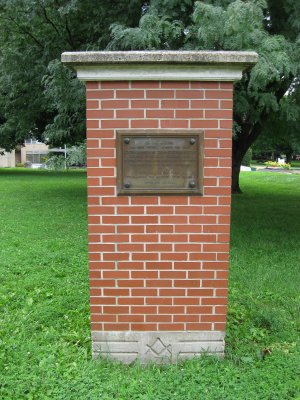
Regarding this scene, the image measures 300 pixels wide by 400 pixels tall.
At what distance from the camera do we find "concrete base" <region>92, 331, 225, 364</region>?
318cm

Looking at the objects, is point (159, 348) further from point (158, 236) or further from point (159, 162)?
point (159, 162)

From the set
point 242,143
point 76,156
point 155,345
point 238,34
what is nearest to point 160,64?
point 155,345

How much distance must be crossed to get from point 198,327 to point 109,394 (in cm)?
79

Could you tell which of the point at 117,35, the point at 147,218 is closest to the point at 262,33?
the point at 117,35

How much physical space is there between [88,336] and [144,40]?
3728mm

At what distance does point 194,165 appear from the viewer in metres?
2.91

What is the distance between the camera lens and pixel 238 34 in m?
4.98

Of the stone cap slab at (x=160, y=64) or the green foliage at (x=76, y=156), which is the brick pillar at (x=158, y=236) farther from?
the green foliage at (x=76, y=156)

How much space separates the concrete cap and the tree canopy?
90.1 inches

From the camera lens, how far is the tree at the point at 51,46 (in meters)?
7.62

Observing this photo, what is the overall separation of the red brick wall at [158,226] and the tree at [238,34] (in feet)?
7.73

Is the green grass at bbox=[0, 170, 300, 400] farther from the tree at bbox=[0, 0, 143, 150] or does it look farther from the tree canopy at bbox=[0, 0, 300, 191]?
the tree at bbox=[0, 0, 143, 150]

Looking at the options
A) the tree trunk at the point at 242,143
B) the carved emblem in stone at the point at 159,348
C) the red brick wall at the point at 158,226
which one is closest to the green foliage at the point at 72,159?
the tree trunk at the point at 242,143

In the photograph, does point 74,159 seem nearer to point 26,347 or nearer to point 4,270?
point 4,270
